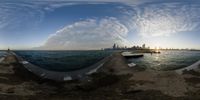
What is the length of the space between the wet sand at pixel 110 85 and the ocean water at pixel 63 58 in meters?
0.25

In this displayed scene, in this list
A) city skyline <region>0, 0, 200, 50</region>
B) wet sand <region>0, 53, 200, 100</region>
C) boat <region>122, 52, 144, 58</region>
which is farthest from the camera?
wet sand <region>0, 53, 200, 100</region>

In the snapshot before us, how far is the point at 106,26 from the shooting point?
8.74 m

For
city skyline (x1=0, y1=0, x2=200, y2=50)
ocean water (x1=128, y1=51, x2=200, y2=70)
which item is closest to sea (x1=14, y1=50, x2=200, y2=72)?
ocean water (x1=128, y1=51, x2=200, y2=70)

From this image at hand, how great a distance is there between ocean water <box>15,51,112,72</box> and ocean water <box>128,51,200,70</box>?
55 centimetres

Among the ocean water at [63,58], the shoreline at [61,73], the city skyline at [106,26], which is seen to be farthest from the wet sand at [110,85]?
the city skyline at [106,26]

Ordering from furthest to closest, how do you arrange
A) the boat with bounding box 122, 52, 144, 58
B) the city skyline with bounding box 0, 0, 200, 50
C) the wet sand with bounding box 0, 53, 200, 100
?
the wet sand with bounding box 0, 53, 200, 100
the boat with bounding box 122, 52, 144, 58
the city skyline with bounding box 0, 0, 200, 50

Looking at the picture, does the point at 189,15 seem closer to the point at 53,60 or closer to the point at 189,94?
the point at 189,94

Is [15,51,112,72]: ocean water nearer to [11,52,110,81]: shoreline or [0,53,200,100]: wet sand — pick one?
[11,52,110,81]: shoreline

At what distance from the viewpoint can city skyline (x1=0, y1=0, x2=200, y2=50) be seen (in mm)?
8719

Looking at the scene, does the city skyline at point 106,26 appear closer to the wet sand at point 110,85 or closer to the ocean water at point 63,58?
the ocean water at point 63,58

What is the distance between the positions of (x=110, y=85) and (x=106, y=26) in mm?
987

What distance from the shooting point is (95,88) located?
918 cm

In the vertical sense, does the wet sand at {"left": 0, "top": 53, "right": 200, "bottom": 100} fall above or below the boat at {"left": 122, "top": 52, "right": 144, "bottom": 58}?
below

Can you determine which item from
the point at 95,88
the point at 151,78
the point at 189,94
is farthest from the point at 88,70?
the point at 189,94
